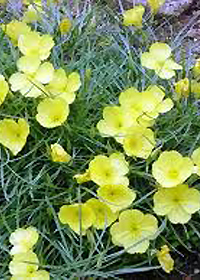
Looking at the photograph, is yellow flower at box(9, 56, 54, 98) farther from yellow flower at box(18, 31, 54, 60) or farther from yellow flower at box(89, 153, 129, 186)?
yellow flower at box(89, 153, 129, 186)

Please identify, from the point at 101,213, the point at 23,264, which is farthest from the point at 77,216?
the point at 23,264

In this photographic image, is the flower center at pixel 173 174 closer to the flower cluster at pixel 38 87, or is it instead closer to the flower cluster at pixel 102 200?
the flower cluster at pixel 102 200

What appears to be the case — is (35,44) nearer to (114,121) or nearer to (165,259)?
(114,121)

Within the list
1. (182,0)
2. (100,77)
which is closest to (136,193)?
(100,77)

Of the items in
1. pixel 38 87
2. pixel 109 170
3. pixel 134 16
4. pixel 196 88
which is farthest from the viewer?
pixel 134 16

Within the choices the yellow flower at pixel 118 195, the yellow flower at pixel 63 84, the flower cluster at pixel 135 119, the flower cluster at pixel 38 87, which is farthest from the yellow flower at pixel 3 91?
the yellow flower at pixel 118 195

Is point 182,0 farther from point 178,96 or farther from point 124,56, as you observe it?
point 178,96
